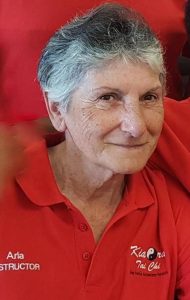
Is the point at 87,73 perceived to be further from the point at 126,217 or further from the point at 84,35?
the point at 126,217

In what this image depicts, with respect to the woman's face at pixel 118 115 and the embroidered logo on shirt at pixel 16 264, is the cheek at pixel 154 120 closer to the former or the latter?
the woman's face at pixel 118 115

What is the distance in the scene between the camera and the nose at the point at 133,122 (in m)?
1.46

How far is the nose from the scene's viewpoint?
4.80ft

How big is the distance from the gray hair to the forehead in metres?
0.01

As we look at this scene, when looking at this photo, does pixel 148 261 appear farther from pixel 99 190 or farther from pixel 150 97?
pixel 150 97

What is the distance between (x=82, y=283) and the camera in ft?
5.08

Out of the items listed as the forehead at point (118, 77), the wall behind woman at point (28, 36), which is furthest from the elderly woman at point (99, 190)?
the wall behind woman at point (28, 36)

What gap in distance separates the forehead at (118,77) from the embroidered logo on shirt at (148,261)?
16.1 inches

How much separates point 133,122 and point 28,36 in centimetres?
68

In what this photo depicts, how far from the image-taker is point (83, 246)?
1.56 meters

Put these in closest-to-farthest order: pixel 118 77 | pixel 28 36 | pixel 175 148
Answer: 1. pixel 118 77
2. pixel 175 148
3. pixel 28 36

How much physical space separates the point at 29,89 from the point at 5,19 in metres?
0.23

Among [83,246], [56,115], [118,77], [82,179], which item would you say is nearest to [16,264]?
[83,246]

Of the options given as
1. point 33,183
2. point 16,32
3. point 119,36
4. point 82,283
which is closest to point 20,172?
point 33,183
